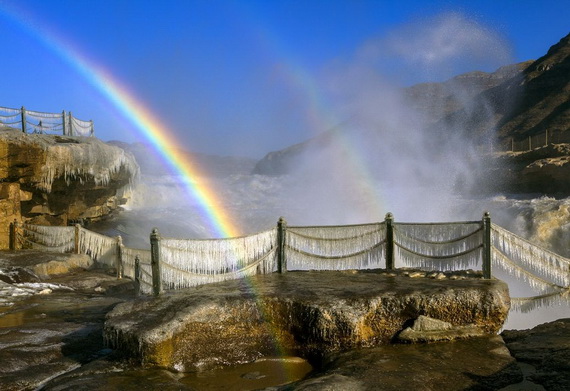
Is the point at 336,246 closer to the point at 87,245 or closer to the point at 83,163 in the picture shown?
the point at 87,245

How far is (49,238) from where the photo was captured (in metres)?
15.6

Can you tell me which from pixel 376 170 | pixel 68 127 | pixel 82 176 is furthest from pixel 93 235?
pixel 376 170

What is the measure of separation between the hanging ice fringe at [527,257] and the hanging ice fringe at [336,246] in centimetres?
194

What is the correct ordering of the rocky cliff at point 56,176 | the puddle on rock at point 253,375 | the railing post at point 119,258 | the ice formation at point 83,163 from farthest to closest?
the ice formation at point 83,163 → the rocky cliff at point 56,176 → the railing post at point 119,258 → the puddle on rock at point 253,375

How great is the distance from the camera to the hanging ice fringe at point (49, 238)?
14791 mm

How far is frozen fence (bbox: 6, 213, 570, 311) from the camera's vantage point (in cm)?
→ 801

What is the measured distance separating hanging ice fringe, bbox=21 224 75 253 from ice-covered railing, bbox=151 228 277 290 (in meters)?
7.91

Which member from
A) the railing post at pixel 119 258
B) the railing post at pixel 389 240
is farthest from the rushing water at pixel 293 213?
the railing post at pixel 119 258

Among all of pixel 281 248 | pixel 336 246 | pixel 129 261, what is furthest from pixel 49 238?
pixel 336 246

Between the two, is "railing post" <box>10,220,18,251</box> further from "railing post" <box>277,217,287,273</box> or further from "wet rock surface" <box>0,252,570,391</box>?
"railing post" <box>277,217,287,273</box>

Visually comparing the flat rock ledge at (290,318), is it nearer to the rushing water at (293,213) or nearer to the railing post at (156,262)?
the railing post at (156,262)

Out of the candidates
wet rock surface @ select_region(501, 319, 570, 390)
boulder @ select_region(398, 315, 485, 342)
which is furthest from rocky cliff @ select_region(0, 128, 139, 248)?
wet rock surface @ select_region(501, 319, 570, 390)

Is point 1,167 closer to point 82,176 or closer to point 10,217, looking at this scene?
point 10,217

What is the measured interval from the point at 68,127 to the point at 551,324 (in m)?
18.9
